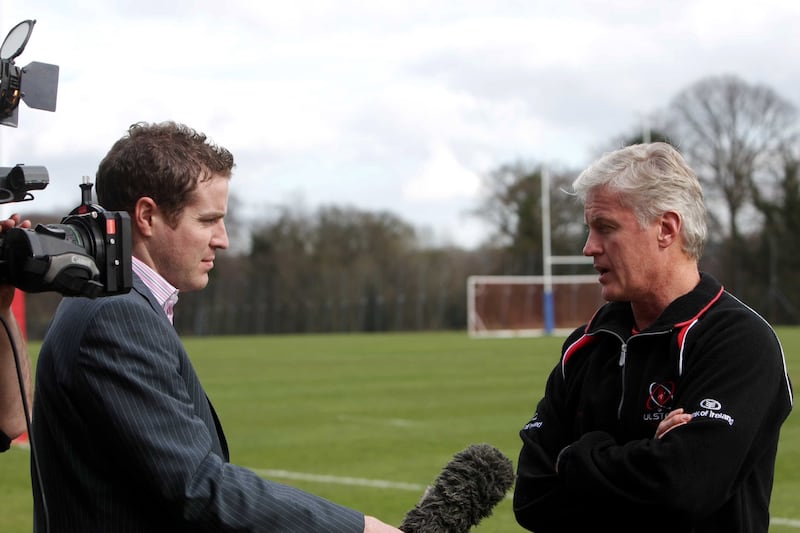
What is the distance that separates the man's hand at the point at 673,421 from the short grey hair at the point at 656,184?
55cm

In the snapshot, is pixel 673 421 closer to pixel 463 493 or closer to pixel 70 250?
pixel 463 493

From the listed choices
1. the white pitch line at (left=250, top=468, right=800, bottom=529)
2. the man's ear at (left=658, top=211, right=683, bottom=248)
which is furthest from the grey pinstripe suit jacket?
the white pitch line at (left=250, top=468, right=800, bottom=529)

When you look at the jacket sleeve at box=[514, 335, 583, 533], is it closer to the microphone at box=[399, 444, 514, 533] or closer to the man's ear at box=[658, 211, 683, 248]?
the microphone at box=[399, 444, 514, 533]

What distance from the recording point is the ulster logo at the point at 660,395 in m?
3.27

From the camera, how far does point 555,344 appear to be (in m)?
35.1

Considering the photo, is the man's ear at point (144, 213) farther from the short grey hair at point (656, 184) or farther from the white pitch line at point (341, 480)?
the white pitch line at point (341, 480)

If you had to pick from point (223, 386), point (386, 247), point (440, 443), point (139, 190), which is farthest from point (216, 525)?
point (386, 247)

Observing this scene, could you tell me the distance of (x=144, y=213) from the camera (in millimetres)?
3049

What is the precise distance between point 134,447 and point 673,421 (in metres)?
1.45

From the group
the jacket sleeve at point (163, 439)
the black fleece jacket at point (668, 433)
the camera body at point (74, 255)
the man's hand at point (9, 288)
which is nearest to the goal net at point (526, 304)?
the black fleece jacket at point (668, 433)

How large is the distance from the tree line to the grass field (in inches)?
1130

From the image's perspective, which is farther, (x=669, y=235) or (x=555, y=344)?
(x=555, y=344)

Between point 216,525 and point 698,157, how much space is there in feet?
198

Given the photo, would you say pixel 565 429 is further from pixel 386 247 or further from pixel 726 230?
pixel 386 247
